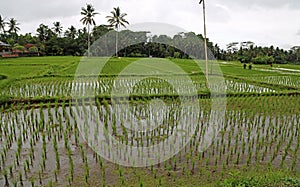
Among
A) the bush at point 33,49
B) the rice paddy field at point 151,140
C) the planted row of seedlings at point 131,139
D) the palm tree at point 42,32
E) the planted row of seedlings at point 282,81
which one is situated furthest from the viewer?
the palm tree at point 42,32

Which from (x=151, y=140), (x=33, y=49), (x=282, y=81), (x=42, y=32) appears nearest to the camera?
(x=151, y=140)

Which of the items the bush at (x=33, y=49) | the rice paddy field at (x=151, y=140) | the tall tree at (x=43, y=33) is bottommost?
the rice paddy field at (x=151, y=140)

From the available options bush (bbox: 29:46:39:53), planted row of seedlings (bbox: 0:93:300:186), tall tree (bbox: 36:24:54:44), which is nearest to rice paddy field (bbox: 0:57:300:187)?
planted row of seedlings (bbox: 0:93:300:186)

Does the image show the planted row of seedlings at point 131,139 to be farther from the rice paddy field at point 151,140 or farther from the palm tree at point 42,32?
the palm tree at point 42,32

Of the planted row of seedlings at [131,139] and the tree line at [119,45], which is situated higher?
the tree line at [119,45]

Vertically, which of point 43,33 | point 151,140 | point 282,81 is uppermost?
point 43,33

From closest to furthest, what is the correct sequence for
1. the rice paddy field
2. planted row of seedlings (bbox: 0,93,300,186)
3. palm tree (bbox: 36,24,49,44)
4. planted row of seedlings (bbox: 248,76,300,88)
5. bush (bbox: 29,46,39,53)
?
1. the rice paddy field
2. planted row of seedlings (bbox: 0,93,300,186)
3. planted row of seedlings (bbox: 248,76,300,88)
4. bush (bbox: 29,46,39,53)
5. palm tree (bbox: 36,24,49,44)

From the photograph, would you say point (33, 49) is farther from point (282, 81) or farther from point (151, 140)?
point (151, 140)

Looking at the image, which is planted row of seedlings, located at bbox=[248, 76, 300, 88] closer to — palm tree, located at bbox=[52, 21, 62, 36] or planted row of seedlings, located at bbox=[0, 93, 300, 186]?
planted row of seedlings, located at bbox=[0, 93, 300, 186]

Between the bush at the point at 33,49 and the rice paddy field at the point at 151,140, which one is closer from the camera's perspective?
the rice paddy field at the point at 151,140

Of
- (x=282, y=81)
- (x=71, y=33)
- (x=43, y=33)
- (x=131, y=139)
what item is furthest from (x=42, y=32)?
(x=131, y=139)

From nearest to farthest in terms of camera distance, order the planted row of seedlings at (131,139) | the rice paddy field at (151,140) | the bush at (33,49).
A: 1. the rice paddy field at (151,140)
2. the planted row of seedlings at (131,139)
3. the bush at (33,49)

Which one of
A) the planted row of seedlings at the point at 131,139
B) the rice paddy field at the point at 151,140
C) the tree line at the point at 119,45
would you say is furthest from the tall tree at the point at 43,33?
the planted row of seedlings at the point at 131,139

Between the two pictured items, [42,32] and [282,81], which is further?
[42,32]
